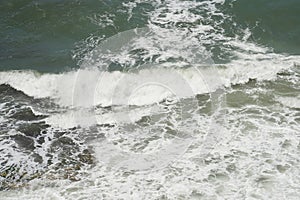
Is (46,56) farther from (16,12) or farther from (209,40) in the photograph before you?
(209,40)

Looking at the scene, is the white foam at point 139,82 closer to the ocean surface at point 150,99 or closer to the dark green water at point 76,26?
the ocean surface at point 150,99

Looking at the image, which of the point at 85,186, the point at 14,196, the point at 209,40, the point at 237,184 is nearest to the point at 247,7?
the point at 209,40

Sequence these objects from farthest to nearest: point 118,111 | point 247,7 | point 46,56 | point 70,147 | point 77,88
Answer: point 247,7, point 46,56, point 77,88, point 118,111, point 70,147

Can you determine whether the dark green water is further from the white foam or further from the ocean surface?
the white foam

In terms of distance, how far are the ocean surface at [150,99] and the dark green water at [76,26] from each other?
0.03 meters

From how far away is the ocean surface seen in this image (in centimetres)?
714

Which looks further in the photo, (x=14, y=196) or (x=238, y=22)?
(x=238, y=22)

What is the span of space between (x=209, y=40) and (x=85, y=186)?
5472 mm

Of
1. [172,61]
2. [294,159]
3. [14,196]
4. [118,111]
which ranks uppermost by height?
[172,61]

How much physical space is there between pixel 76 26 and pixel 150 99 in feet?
12.6

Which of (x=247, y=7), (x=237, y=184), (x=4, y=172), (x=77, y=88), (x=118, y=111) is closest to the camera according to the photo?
(x=237, y=184)

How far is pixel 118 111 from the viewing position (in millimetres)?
9039

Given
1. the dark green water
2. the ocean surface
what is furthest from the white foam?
the dark green water

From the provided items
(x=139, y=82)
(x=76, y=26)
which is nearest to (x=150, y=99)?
(x=139, y=82)
